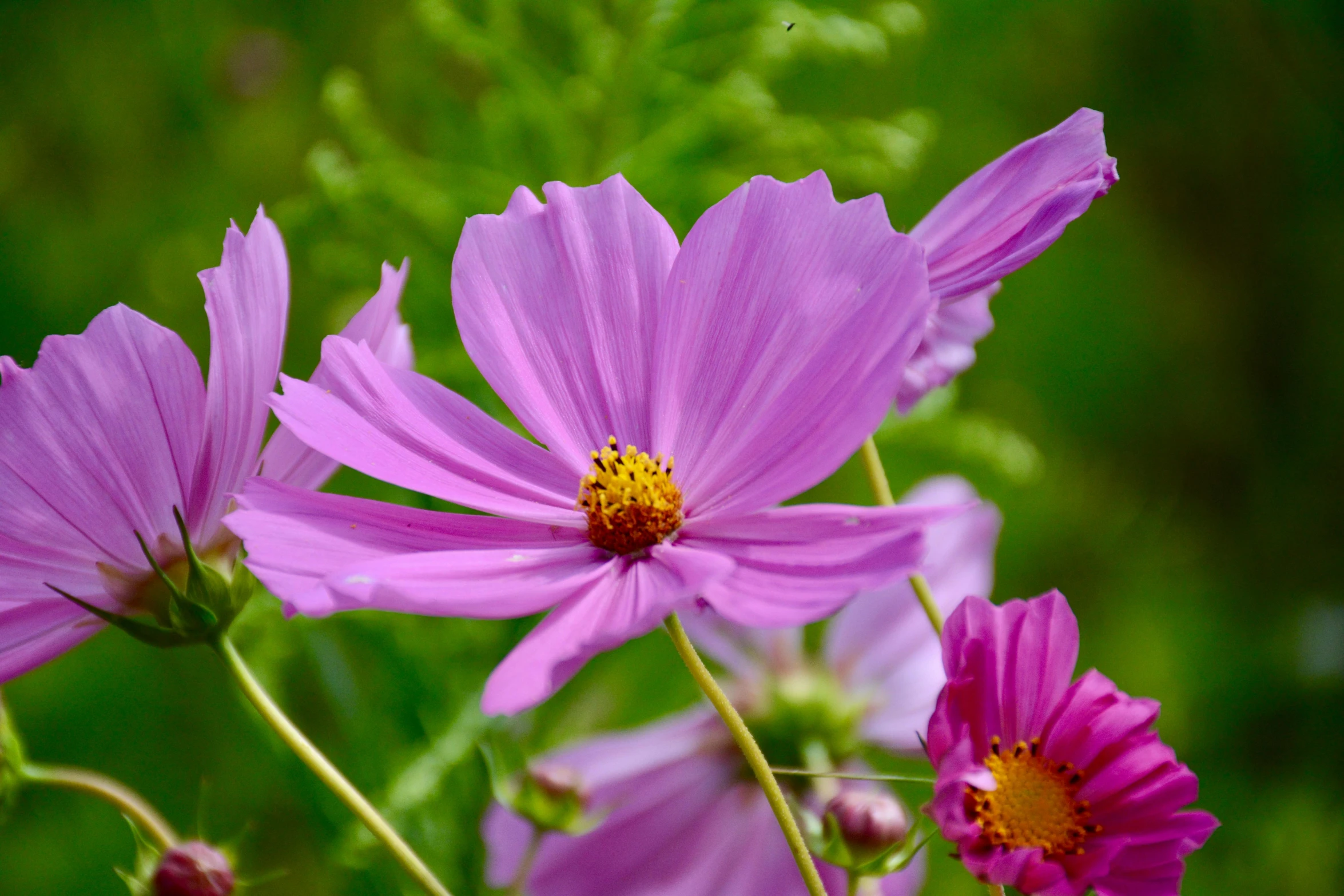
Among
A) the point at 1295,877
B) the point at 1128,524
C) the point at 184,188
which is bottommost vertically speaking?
the point at 1295,877

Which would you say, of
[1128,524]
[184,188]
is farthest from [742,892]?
[184,188]

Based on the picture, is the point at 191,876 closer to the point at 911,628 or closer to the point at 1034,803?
the point at 1034,803

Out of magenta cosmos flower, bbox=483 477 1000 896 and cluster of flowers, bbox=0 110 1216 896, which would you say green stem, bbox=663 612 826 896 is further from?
magenta cosmos flower, bbox=483 477 1000 896

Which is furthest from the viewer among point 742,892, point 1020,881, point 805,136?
point 805,136

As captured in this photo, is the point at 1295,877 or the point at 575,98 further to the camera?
the point at 1295,877

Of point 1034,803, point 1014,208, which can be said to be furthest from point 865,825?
point 1014,208

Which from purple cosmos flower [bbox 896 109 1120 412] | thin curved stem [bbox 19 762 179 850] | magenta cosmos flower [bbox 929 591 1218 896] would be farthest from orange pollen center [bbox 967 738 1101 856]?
thin curved stem [bbox 19 762 179 850]

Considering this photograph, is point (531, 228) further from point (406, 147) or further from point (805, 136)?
point (406, 147)
